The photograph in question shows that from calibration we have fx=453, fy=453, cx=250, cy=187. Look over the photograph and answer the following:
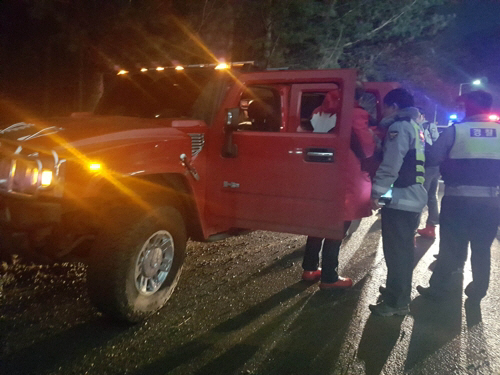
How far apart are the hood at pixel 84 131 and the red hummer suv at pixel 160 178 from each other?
12mm

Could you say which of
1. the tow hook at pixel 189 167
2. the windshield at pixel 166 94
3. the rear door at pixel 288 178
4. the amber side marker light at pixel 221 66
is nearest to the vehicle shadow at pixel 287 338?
the rear door at pixel 288 178

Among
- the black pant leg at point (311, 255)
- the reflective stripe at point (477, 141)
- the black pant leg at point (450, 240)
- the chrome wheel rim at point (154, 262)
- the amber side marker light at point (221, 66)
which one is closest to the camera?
the chrome wheel rim at point (154, 262)

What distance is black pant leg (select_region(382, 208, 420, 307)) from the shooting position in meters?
3.87

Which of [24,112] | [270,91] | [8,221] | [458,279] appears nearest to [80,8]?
[24,112]

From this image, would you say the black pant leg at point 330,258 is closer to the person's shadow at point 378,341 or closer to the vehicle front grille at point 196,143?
the person's shadow at point 378,341

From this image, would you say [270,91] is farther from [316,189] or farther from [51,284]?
[51,284]

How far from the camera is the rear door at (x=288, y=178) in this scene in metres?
3.85

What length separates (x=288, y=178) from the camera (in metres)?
4.00

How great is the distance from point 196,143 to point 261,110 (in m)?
1.24

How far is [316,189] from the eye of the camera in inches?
155

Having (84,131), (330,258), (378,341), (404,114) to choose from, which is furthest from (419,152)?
(84,131)

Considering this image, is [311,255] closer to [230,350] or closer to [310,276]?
[310,276]

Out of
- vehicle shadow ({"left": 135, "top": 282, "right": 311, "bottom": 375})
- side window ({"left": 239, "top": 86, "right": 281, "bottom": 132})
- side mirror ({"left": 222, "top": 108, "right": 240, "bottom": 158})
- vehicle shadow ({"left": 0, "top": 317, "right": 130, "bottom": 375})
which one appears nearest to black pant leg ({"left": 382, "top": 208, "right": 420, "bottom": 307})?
vehicle shadow ({"left": 135, "top": 282, "right": 311, "bottom": 375})

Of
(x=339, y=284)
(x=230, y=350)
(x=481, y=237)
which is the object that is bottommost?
(x=230, y=350)
